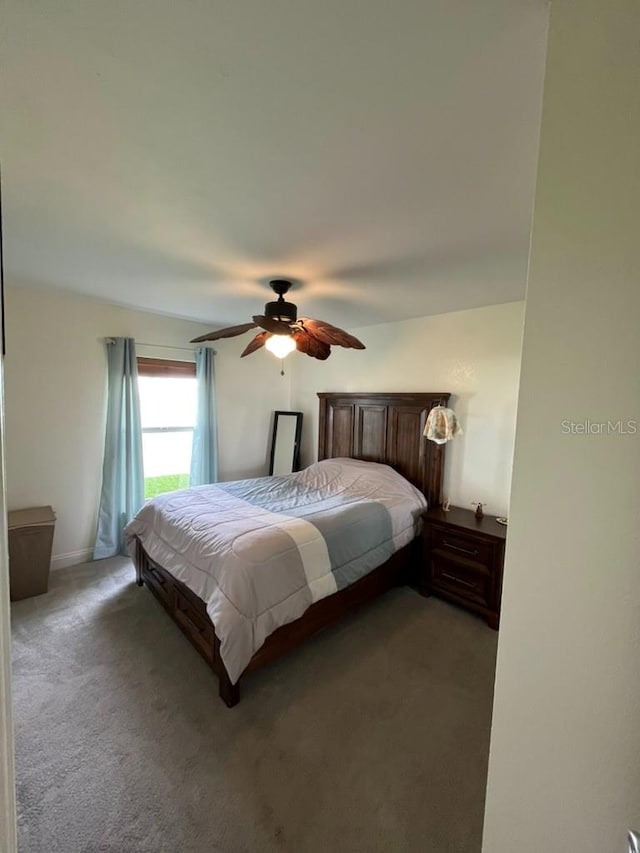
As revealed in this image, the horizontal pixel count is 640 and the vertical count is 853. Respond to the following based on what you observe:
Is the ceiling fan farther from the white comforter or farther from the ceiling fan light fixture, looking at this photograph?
the white comforter

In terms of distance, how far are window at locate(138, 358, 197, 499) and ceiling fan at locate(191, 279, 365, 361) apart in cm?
144

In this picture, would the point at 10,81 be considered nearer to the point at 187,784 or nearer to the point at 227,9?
the point at 227,9

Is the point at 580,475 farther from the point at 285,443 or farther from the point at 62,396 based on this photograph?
the point at 285,443

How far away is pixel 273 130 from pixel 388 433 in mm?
2805

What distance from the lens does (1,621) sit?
1.83 feet

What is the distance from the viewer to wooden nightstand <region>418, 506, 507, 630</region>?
2.51 metres

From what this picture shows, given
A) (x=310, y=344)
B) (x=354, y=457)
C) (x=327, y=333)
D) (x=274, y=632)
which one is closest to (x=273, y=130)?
(x=327, y=333)

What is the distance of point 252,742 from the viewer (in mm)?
1609

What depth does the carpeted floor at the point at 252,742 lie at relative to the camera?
1.29m

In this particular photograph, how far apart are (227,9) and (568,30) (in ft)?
2.30

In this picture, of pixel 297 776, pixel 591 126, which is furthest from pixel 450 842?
pixel 591 126

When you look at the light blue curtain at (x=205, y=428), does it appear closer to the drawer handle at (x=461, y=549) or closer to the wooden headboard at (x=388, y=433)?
the wooden headboard at (x=388, y=433)

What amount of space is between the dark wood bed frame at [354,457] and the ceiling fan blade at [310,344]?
1154mm

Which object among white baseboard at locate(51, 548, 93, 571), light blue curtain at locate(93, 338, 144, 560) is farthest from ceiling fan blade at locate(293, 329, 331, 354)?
white baseboard at locate(51, 548, 93, 571)
